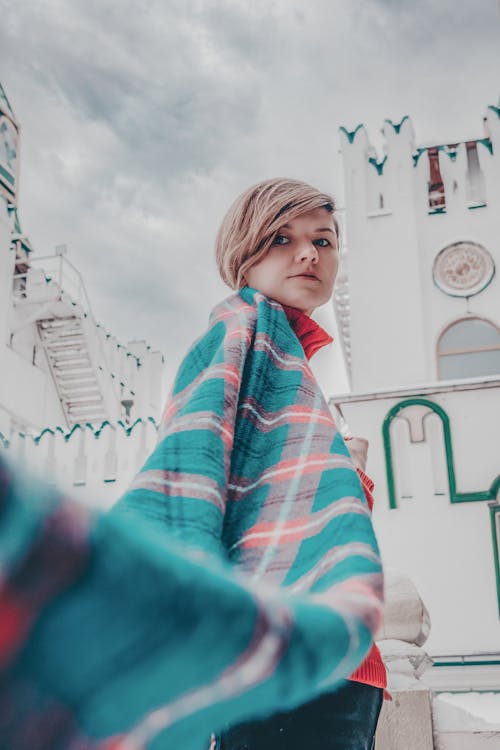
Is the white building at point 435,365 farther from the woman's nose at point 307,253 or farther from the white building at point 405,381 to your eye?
the woman's nose at point 307,253

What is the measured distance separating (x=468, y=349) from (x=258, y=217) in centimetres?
1347

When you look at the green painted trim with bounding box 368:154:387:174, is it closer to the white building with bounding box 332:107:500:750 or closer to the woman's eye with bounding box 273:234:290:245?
the white building with bounding box 332:107:500:750

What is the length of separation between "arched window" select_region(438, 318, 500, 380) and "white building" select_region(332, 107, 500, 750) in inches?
0.7

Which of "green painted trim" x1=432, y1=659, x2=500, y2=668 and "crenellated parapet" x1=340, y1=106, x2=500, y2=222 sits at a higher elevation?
"crenellated parapet" x1=340, y1=106, x2=500, y2=222

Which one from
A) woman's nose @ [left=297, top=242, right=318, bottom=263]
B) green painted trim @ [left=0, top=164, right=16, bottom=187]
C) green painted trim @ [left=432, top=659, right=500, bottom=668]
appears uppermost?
green painted trim @ [left=0, top=164, right=16, bottom=187]

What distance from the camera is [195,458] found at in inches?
36.3

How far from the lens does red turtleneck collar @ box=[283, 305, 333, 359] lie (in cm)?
149

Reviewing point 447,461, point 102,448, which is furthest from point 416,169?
point 102,448

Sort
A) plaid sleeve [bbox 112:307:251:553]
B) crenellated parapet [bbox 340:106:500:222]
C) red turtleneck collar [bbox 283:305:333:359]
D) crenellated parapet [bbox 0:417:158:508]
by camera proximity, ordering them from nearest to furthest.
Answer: plaid sleeve [bbox 112:307:251:553] → red turtleneck collar [bbox 283:305:333:359] → crenellated parapet [bbox 0:417:158:508] → crenellated parapet [bbox 340:106:500:222]

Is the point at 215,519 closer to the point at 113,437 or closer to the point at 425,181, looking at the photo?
the point at 113,437

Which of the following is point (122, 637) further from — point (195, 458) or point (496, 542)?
point (496, 542)

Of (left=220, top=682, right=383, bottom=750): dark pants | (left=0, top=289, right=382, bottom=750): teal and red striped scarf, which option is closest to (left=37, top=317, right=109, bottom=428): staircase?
(left=220, top=682, right=383, bottom=750): dark pants

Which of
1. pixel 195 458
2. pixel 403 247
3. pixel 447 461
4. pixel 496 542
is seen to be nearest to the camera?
pixel 195 458

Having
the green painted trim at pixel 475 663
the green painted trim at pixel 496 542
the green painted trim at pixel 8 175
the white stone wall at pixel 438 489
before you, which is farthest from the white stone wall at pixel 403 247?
the green painted trim at pixel 8 175
